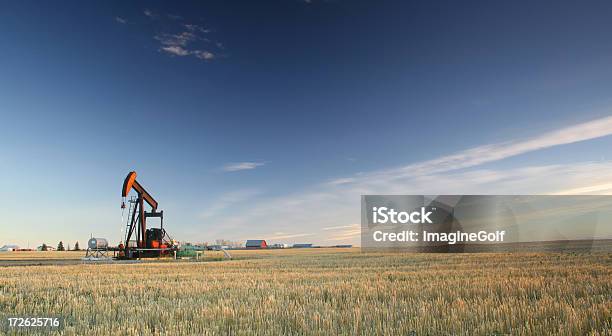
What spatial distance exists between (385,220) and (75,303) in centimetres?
3579

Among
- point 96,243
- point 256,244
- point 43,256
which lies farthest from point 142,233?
point 256,244

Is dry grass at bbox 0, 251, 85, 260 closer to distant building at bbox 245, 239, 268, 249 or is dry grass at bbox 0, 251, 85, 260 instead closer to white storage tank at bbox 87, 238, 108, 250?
white storage tank at bbox 87, 238, 108, 250

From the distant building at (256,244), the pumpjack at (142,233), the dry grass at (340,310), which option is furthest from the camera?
the distant building at (256,244)

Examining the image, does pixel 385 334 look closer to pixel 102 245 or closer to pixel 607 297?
pixel 607 297

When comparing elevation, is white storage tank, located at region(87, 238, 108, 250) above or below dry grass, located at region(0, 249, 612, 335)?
below

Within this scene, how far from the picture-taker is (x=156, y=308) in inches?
410

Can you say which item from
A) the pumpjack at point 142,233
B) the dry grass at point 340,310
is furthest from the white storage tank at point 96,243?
the dry grass at point 340,310

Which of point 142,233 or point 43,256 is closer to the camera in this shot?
point 142,233

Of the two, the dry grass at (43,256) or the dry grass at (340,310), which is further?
the dry grass at (43,256)

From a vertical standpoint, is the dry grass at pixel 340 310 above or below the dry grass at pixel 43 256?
above

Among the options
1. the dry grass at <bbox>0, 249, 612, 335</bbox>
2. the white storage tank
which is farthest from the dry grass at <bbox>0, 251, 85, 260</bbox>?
the dry grass at <bbox>0, 249, 612, 335</bbox>

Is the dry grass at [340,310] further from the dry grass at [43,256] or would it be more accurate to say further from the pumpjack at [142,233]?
the dry grass at [43,256]

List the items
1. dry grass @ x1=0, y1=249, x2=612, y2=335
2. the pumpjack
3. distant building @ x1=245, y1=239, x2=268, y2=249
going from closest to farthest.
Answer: dry grass @ x1=0, y1=249, x2=612, y2=335 < the pumpjack < distant building @ x1=245, y1=239, x2=268, y2=249

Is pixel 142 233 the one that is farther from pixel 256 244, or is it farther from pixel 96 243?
pixel 256 244
